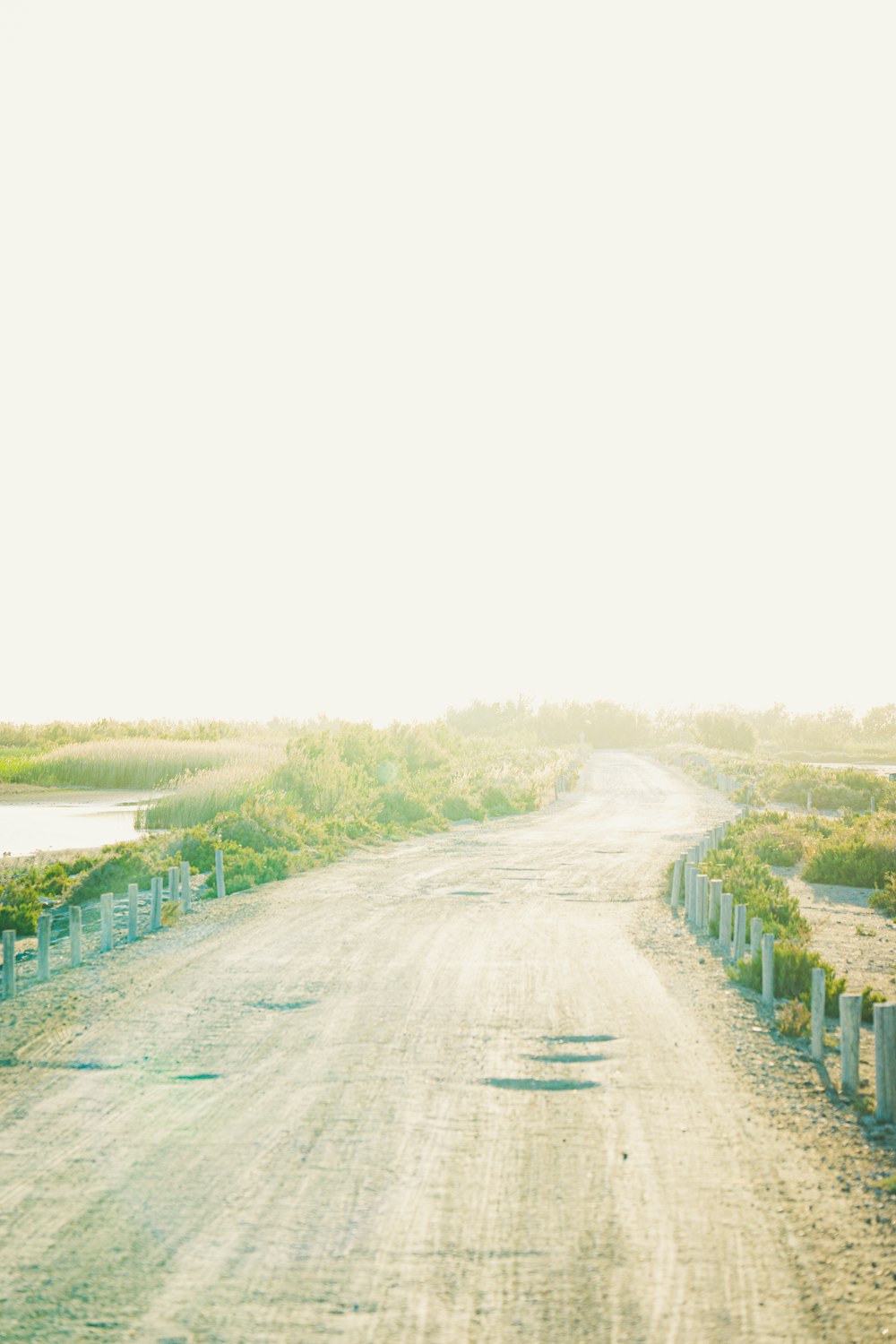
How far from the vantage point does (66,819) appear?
37.6 metres

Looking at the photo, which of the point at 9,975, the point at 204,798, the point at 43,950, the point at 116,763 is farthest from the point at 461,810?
the point at 9,975

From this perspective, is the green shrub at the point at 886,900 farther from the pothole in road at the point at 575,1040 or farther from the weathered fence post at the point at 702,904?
the pothole in road at the point at 575,1040

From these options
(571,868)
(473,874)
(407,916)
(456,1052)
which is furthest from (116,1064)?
(571,868)

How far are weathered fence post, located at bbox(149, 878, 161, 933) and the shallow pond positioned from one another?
11.3m

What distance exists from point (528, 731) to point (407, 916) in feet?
287

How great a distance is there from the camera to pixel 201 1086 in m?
9.25

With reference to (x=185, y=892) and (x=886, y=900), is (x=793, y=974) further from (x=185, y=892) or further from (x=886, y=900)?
(x=185, y=892)

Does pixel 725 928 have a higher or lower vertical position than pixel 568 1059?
higher

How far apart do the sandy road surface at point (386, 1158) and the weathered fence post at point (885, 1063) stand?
3.19 feet

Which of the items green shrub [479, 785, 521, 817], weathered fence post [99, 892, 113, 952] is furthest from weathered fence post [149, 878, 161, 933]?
green shrub [479, 785, 521, 817]

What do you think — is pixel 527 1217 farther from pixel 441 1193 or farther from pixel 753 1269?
pixel 753 1269

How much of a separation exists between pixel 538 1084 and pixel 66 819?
105 feet

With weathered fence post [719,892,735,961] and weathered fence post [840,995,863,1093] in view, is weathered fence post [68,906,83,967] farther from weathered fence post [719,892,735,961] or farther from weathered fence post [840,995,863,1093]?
weathered fence post [840,995,863,1093]

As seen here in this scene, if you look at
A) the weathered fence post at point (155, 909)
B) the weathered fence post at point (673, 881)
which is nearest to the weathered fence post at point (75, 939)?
the weathered fence post at point (155, 909)
